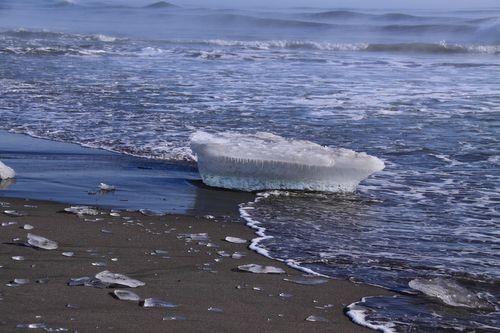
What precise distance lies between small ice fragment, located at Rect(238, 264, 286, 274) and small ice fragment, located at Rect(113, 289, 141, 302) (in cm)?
78

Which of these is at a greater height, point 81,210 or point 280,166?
point 280,166

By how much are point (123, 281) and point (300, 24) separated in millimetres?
35263

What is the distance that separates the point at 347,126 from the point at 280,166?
3321mm

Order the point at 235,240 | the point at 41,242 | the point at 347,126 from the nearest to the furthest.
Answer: the point at 41,242, the point at 235,240, the point at 347,126

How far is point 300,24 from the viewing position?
1526 inches

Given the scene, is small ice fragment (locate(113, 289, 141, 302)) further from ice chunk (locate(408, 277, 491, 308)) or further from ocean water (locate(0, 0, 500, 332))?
ice chunk (locate(408, 277, 491, 308))

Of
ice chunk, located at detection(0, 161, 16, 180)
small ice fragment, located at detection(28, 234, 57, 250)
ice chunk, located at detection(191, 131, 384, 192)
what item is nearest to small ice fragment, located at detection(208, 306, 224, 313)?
small ice fragment, located at detection(28, 234, 57, 250)

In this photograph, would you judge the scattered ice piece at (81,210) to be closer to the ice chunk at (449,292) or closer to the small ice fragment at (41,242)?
the small ice fragment at (41,242)

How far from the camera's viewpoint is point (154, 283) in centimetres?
429

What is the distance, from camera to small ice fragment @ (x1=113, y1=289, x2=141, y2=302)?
398cm

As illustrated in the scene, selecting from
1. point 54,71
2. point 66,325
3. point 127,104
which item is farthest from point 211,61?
point 66,325

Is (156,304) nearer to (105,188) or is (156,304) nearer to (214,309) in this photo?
(214,309)

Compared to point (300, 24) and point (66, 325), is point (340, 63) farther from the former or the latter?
point (300, 24)

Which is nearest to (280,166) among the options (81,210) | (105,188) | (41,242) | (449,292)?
(105,188)
